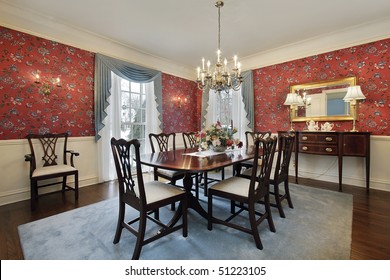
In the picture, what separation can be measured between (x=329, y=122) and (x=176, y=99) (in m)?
3.35

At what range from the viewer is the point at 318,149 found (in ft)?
10.9

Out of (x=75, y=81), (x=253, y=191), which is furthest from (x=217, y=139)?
(x=75, y=81)

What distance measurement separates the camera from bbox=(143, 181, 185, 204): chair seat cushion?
65.5 inches

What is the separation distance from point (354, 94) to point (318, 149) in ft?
3.28

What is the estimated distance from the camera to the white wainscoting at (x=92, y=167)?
105 inches

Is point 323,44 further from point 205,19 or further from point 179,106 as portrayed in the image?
point 179,106

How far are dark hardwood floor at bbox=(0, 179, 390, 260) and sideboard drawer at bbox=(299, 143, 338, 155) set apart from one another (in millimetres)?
587

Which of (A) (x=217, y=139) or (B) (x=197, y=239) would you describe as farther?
(A) (x=217, y=139)

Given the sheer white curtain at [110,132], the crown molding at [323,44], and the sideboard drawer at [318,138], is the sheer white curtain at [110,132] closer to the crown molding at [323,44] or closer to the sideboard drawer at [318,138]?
the crown molding at [323,44]

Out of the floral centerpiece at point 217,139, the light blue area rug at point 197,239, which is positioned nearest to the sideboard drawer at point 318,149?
the light blue area rug at point 197,239

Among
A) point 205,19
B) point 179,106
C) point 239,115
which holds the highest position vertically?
point 205,19

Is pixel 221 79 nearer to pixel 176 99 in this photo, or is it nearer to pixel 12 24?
pixel 176 99

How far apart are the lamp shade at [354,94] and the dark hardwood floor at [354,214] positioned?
4.86 ft

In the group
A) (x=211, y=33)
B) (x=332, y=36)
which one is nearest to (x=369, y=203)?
(x=332, y=36)
